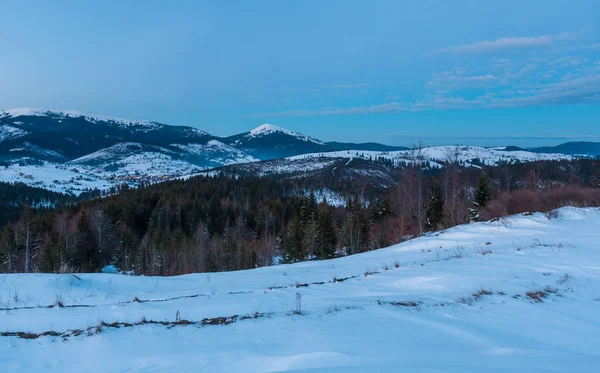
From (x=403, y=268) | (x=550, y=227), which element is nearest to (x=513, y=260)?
(x=403, y=268)

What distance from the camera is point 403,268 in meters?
12.0

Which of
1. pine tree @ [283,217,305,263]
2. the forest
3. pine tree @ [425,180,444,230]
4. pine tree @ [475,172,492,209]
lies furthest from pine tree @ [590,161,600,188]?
pine tree @ [283,217,305,263]

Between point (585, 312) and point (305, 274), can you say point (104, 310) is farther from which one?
point (585, 312)

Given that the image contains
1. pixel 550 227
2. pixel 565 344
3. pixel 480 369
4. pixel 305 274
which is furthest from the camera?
pixel 550 227

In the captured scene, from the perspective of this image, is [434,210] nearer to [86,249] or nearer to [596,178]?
[596,178]

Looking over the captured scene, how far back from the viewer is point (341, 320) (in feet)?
20.6

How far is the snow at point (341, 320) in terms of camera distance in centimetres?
466

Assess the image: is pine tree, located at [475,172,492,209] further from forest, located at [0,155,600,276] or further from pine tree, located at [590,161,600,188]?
pine tree, located at [590,161,600,188]

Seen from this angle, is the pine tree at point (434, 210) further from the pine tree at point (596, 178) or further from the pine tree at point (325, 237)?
the pine tree at point (596, 178)

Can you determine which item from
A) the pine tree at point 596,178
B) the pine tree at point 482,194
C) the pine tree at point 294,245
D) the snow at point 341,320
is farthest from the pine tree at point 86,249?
the pine tree at point 596,178

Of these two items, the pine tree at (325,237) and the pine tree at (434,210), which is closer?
the pine tree at (434,210)

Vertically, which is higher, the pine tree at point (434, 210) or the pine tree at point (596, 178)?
the pine tree at point (596, 178)

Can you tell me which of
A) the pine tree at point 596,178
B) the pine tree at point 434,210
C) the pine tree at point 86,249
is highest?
the pine tree at point 596,178

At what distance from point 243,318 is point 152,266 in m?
44.9
